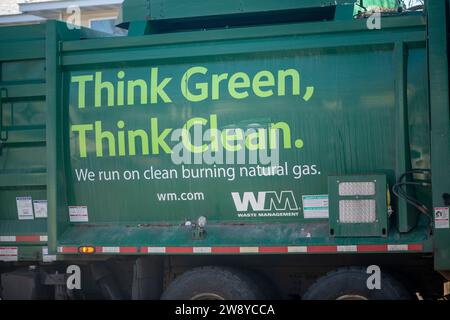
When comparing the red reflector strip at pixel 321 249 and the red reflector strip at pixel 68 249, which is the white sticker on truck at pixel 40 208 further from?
the red reflector strip at pixel 321 249

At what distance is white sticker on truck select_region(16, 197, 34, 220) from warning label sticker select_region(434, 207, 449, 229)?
3.63m

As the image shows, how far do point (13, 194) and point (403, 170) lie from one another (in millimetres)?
3591

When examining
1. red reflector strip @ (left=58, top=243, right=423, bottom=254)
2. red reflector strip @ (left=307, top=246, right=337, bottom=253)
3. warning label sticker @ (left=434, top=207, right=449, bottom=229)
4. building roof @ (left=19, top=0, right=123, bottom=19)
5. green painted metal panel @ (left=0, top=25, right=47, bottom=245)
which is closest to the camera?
warning label sticker @ (left=434, top=207, right=449, bottom=229)

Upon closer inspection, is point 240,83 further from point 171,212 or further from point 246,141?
point 171,212

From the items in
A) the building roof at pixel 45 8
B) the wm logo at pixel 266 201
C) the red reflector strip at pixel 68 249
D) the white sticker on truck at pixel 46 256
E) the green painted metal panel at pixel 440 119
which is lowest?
the white sticker on truck at pixel 46 256

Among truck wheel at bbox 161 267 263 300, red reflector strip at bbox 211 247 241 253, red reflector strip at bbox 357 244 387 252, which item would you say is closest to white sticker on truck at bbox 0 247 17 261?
truck wheel at bbox 161 267 263 300

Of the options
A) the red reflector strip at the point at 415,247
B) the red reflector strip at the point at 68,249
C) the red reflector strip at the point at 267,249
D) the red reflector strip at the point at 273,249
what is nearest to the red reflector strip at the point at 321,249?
the red reflector strip at the point at 267,249

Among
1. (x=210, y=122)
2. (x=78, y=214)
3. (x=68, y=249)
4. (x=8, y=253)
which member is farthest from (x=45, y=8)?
(x=210, y=122)

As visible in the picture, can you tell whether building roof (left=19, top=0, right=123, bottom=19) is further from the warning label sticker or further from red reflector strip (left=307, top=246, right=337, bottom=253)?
the warning label sticker

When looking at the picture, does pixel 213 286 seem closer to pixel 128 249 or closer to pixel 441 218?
pixel 128 249

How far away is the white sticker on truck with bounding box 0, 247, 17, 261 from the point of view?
21.5 ft

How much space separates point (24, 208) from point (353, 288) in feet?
10.3

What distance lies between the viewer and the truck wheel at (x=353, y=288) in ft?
18.3

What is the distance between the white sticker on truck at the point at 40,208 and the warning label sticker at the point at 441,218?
3.48m
